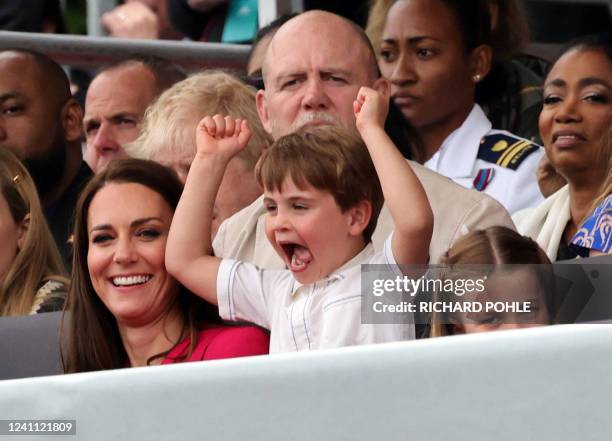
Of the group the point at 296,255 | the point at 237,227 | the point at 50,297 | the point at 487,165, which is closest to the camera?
the point at 296,255

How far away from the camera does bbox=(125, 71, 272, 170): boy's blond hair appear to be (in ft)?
10.5

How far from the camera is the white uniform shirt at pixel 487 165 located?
10.9 ft

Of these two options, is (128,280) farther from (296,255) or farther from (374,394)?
(374,394)

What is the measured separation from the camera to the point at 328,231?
2404mm

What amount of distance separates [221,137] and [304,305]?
438 mm

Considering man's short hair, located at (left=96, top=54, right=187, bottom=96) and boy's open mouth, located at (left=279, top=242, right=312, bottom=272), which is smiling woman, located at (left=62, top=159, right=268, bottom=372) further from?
man's short hair, located at (left=96, top=54, right=187, bottom=96)

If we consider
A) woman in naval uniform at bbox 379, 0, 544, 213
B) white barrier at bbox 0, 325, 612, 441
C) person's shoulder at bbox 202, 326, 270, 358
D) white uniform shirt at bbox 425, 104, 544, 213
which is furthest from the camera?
woman in naval uniform at bbox 379, 0, 544, 213

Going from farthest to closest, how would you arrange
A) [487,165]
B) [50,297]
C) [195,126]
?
[487,165] → [195,126] → [50,297]

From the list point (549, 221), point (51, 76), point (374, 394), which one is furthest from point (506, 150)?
point (374, 394)

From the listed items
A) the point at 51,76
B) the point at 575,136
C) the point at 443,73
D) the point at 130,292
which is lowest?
the point at 130,292

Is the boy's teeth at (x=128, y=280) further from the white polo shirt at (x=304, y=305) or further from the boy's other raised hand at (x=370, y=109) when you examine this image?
the boy's other raised hand at (x=370, y=109)

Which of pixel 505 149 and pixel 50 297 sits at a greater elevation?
pixel 505 149

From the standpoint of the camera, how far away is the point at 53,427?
2.01m

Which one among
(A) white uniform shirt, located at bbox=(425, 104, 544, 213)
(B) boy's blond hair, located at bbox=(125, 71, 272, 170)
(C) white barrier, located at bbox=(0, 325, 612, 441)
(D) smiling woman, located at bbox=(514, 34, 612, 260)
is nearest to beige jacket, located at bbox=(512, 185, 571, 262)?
(D) smiling woman, located at bbox=(514, 34, 612, 260)
